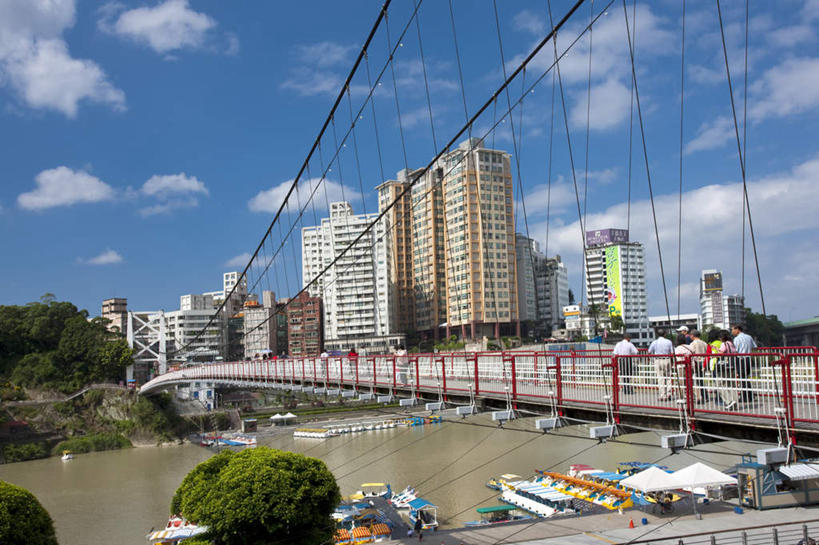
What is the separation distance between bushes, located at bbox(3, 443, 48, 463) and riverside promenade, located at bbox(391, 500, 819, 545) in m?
35.8

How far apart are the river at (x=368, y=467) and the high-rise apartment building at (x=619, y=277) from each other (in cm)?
6020

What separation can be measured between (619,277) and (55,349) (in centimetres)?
7599

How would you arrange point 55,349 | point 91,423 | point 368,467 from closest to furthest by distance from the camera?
point 368,467, point 91,423, point 55,349

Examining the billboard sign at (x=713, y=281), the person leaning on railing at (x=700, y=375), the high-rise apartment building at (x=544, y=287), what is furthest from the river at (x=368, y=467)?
the billboard sign at (x=713, y=281)

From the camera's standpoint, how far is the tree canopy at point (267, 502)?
1421 cm

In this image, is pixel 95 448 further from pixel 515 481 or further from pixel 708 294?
pixel 708 294

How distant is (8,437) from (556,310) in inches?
3177

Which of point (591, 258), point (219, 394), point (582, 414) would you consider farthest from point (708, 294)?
point (582, 414)

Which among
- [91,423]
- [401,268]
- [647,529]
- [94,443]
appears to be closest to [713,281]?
[401,268]

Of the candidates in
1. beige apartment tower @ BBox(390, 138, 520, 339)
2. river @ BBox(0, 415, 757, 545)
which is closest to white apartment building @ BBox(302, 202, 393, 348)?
beige apartment tower @ BBox(390, 138, 520, 339)

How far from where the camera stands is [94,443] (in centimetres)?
4412

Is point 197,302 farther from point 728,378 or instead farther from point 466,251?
point 728,378

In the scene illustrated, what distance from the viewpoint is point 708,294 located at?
325 ft

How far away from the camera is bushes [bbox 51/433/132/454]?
43000 millimetres
